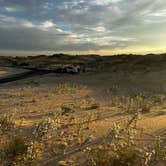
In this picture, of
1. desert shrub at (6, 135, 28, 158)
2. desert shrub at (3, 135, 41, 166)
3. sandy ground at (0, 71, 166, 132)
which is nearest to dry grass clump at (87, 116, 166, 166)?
desert shrub at (3, 135, 41, 166)

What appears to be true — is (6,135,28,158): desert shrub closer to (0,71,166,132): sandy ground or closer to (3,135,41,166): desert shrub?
(3,135,41,166): desert shrub

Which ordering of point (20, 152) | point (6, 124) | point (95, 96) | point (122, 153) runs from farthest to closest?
point (95, 96) < point (6, 124) < point (20, 152) < point (122, 153)

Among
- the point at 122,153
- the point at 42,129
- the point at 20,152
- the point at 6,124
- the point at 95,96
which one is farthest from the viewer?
the point at 95,96

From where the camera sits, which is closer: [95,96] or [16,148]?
[16,148]

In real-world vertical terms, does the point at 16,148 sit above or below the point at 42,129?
below

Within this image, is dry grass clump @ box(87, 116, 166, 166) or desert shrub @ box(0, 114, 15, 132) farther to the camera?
desert shrub @ box(0, 114, 15, 132)

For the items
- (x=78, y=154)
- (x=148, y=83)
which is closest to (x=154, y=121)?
(x=78, y=154)

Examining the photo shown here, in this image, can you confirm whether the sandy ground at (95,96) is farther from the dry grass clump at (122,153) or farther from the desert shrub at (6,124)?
the desert shrub at (6,124)

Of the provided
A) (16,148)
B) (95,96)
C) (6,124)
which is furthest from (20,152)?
(95,96)

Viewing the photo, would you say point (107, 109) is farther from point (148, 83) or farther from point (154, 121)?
point (148, 83)

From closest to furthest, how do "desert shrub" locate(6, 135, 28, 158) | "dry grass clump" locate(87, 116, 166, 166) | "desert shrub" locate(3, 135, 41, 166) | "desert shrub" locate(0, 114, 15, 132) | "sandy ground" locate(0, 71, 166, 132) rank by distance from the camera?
"dry grass clump" locate(87, 116, 166, 166)
"desert shrub" locate(3, 135, 41, 166)
"desert shrub" locate(6, 135, 28, 158)
"desert shrub" locate(0, 114, 15, 132)
"sandy ground" locate(0, 71, 166, 132)

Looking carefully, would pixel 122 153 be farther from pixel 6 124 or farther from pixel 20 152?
pixel 6 124

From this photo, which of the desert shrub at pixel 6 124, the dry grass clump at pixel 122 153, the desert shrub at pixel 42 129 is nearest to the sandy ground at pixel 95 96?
the dry grass clump at pixel 122 153

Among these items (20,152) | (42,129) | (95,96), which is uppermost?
(42,129)
